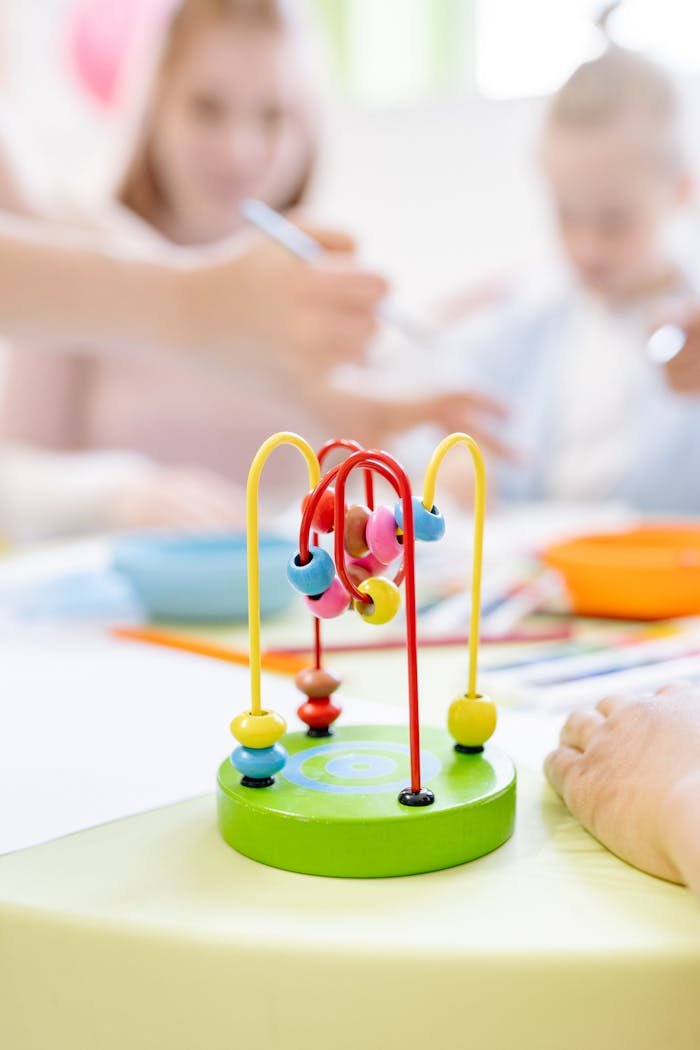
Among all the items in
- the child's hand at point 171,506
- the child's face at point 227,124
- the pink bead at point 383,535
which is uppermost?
the child's face at point 227,124

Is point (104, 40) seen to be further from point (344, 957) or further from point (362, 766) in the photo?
point (344, 957)

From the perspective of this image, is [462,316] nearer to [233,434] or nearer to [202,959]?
[233,434]

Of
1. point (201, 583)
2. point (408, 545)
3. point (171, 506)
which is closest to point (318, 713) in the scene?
point (408, 545)

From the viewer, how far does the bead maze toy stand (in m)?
0.38

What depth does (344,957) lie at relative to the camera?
1.08 ft

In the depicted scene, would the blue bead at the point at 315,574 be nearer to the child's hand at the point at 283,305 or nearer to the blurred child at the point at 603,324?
the child's hand at the point at 283,305

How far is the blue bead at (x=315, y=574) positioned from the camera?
0.40 meters

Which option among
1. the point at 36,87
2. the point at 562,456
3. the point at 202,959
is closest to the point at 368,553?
the point at 202,959

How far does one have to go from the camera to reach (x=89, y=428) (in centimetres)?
193

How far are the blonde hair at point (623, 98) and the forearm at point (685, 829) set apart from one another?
1.62 m

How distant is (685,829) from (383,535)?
0.49ft

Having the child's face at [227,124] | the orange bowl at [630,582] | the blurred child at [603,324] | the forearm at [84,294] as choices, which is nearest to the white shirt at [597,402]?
the blurred child at [603,324]

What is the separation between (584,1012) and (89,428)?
1727mm

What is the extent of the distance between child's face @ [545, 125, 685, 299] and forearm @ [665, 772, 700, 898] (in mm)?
1594
